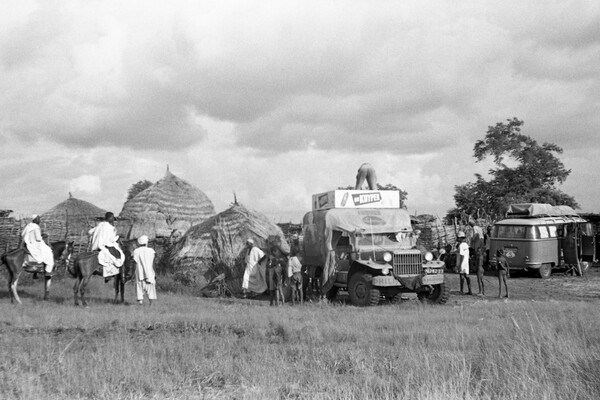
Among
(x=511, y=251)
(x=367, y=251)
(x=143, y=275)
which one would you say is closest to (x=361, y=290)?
(x=367, y=251)

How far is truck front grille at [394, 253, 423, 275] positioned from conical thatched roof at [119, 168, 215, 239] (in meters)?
13.3

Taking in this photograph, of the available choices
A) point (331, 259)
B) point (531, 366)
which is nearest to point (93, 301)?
point (331, 259)

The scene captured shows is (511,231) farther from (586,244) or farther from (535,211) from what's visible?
(586,244)

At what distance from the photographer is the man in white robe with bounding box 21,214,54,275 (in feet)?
53.2

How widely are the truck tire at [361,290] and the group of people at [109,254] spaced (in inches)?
190

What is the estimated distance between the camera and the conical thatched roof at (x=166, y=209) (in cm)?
2718

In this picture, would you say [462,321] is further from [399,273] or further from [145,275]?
[145,275]

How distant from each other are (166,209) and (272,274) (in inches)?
544

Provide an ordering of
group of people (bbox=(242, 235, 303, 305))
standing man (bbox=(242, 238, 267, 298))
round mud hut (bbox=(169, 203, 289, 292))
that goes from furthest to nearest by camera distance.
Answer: round mud hut (bbox=(169, 203, 289, 292)), standing man (bbox=(242, 238, 267, 298)), group of people (bbox=(242, 235, 303, 305))

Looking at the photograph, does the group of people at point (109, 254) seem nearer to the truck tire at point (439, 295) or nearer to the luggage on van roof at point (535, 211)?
the truck tire at point (439, 295)

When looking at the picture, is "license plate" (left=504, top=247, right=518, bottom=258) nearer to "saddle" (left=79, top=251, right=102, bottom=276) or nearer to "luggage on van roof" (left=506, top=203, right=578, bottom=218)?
"luggage on van roof" (left=506, top=203, right=578, bottom=218)

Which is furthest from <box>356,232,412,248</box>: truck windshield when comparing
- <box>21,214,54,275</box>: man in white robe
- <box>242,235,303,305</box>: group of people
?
<box>21,214,54,275</box>: man in white robe

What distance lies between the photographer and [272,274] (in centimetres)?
1573

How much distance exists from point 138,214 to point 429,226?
13991 millimetres
